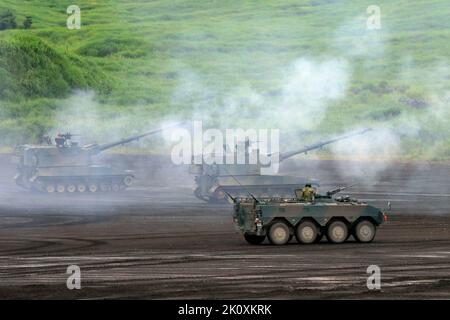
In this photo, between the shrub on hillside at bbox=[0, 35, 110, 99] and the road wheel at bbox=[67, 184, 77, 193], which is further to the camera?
the shrub on hillside at bbox=[0, 35, 110, 99]

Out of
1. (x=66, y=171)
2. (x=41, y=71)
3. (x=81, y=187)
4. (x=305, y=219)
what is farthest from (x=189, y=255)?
(x=41, y=71)

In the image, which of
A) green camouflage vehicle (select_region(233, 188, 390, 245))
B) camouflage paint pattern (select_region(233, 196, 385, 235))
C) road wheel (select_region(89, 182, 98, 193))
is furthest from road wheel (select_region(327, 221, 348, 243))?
road wheel (select_region(89, 182, 98, 193))

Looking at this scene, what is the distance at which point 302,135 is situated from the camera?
322 feet

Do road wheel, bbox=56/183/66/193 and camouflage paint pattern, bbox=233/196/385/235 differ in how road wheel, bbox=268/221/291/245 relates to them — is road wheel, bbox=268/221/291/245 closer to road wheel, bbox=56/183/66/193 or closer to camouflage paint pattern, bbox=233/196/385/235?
camouflage paint pattern, bbox=233/196/385/235

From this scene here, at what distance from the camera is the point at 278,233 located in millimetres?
38875

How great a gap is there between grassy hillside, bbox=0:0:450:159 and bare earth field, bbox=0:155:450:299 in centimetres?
4033

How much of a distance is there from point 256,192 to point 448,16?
77299mm

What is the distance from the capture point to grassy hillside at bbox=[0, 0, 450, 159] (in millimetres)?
102250

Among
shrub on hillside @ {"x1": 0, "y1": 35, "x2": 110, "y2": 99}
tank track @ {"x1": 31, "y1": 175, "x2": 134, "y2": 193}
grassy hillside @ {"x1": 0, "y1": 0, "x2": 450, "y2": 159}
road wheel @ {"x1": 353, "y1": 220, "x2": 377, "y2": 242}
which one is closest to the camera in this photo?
road wheel @ {"x1": 353, "y1": 220, "x2": 377, "y2": 242}

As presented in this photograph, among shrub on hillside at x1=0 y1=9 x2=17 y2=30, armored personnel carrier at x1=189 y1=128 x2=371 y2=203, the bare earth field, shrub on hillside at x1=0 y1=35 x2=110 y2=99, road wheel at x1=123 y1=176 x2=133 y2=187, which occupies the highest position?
shrub on hillside at x1=0 y1=9 x2=17 y2=30

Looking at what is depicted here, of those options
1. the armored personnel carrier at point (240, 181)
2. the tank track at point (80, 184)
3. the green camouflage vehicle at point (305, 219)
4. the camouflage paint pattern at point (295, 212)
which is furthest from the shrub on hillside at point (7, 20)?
the camouflage paint pattern at point (295, 212)

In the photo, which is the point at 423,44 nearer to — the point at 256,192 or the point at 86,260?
the point at 256,192

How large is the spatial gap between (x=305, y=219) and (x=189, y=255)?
4.91 meters
